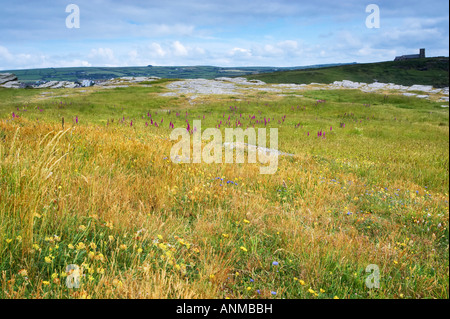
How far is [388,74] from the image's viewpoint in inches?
4338

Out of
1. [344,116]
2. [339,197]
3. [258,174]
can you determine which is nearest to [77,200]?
[258,174]

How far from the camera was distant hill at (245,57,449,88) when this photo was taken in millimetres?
99494

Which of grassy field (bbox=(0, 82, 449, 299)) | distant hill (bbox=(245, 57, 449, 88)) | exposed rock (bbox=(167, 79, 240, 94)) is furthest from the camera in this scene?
distant hill (bbox=(245, 57, 449, 88))

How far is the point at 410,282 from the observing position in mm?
3076

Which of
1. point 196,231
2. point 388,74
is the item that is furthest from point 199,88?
point 388,74

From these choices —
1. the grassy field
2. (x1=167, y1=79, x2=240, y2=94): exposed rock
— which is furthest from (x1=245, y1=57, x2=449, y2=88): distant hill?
the grassy field

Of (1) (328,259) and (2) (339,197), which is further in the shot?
(2) (339,197)

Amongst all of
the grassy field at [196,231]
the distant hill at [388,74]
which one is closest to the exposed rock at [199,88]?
the grassy field at [196,231]

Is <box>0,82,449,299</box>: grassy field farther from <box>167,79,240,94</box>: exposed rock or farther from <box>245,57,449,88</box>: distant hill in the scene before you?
<box>245,57,449,88</box>: distant hill

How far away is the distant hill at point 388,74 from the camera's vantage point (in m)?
99.5

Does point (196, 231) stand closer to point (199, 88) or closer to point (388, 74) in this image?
point (199, 88)

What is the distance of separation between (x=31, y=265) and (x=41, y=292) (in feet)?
0.99
